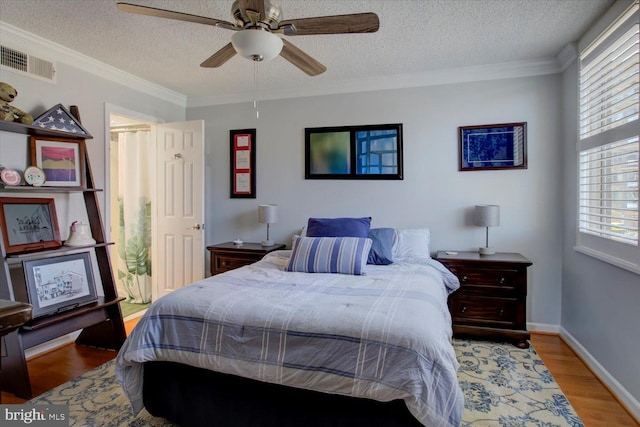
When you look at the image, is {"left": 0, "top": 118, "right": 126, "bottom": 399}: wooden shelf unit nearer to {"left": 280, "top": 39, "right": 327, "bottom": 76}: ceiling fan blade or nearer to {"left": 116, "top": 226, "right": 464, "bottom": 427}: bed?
{"left": 116, "top": 226, "right": 464, "bottom": 427}: bed

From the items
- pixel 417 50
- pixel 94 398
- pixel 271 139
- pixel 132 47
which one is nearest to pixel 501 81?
pixel 417 50

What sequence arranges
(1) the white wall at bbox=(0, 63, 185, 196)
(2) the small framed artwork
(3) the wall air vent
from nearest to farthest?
(3) the wall air vent → (1) the white wall at bbox=(0, 63, 185, 196) → (2) the small framed artwork

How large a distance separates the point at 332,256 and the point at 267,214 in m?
1.35

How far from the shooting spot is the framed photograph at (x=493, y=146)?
3.31 m

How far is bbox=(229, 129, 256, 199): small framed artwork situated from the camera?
417 centimetres

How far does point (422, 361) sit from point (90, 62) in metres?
3.66

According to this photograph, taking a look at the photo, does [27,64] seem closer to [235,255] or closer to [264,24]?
[264,24]

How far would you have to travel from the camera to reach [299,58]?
2.22 meters

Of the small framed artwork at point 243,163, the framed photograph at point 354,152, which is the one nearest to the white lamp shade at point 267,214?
the small framed artwork at point 243,163

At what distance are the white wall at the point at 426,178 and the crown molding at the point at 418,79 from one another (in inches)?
2.5

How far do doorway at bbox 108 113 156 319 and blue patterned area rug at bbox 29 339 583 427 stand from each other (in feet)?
5.71

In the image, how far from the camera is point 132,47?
296 cm

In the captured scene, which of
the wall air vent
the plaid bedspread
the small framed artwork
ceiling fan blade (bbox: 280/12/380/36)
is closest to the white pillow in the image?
the plaid bedspread

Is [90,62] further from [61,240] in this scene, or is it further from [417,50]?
[417,50]
